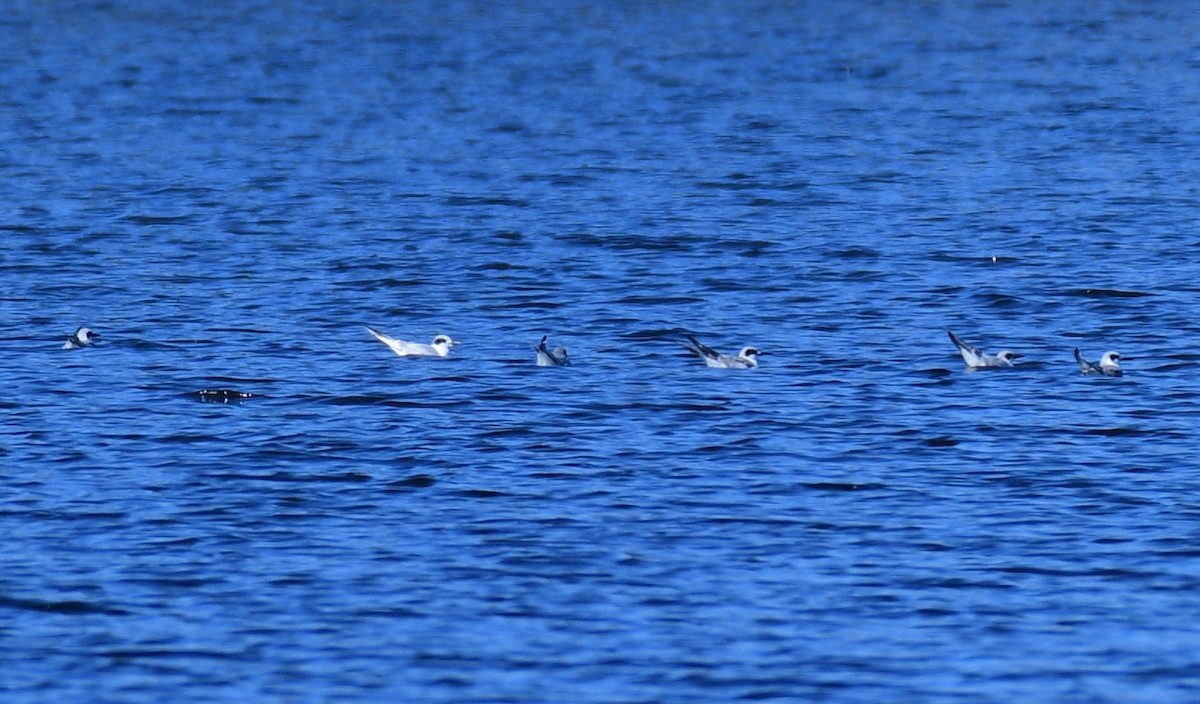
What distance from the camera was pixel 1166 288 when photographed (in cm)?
2656

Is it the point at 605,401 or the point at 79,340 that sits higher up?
the point at 605,401

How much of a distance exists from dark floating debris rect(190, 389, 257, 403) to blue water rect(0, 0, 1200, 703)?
0.16 feet

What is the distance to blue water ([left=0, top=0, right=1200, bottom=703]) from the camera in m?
13.9

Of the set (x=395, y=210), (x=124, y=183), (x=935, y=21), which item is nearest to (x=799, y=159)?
(x=395, y=210)

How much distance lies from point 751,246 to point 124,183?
12.2 metres

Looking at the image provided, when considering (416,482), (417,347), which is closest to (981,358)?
(417,347)

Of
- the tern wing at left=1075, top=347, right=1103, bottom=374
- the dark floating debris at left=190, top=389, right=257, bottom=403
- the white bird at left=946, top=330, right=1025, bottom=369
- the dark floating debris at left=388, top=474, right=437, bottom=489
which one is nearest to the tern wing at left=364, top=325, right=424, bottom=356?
the dark floating debris at left=190, top=389, right=257, bottom=403

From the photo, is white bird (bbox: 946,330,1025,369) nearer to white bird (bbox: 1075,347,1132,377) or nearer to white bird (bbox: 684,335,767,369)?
white bird (bbox: 1075,347,1132,377)

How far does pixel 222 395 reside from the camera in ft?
70.1

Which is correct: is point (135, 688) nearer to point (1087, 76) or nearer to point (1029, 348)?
point (1029, 348)

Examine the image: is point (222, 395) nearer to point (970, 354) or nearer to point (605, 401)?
point (605, 401)

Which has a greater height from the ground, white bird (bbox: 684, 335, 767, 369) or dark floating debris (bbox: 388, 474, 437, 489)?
dark floating debris (bbox: 388, 474, 437, 489)

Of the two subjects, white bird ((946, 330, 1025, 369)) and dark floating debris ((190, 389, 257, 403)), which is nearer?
dark floating debris ((190, 389, 257, 403))

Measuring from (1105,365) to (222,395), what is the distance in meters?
8.99
